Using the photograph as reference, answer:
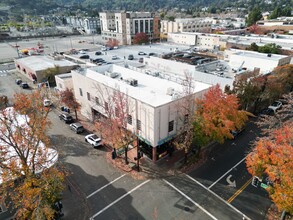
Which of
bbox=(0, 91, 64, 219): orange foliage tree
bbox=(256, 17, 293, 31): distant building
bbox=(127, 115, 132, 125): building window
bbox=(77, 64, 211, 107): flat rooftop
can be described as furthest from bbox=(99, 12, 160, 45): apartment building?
bbox=(0, 91, 64, 219): orange foliage tree

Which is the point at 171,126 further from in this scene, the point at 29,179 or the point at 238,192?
the point at 29,179

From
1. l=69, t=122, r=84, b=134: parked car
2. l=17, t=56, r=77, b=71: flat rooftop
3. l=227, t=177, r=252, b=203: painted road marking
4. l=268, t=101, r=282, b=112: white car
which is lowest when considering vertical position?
l=227, t=177, r=252, b=203: painted road marking

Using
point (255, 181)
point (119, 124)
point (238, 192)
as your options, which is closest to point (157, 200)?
point (238, 192)

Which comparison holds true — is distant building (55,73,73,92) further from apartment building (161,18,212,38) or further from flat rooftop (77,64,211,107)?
apartment building (161,18,212,38)

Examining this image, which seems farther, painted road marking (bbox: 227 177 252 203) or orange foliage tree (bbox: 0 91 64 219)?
painted road marking (bbox: 227 177 252 203)

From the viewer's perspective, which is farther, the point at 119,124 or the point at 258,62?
the point at 258,62

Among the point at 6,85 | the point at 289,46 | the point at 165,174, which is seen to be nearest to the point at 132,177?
the point at 165,174
